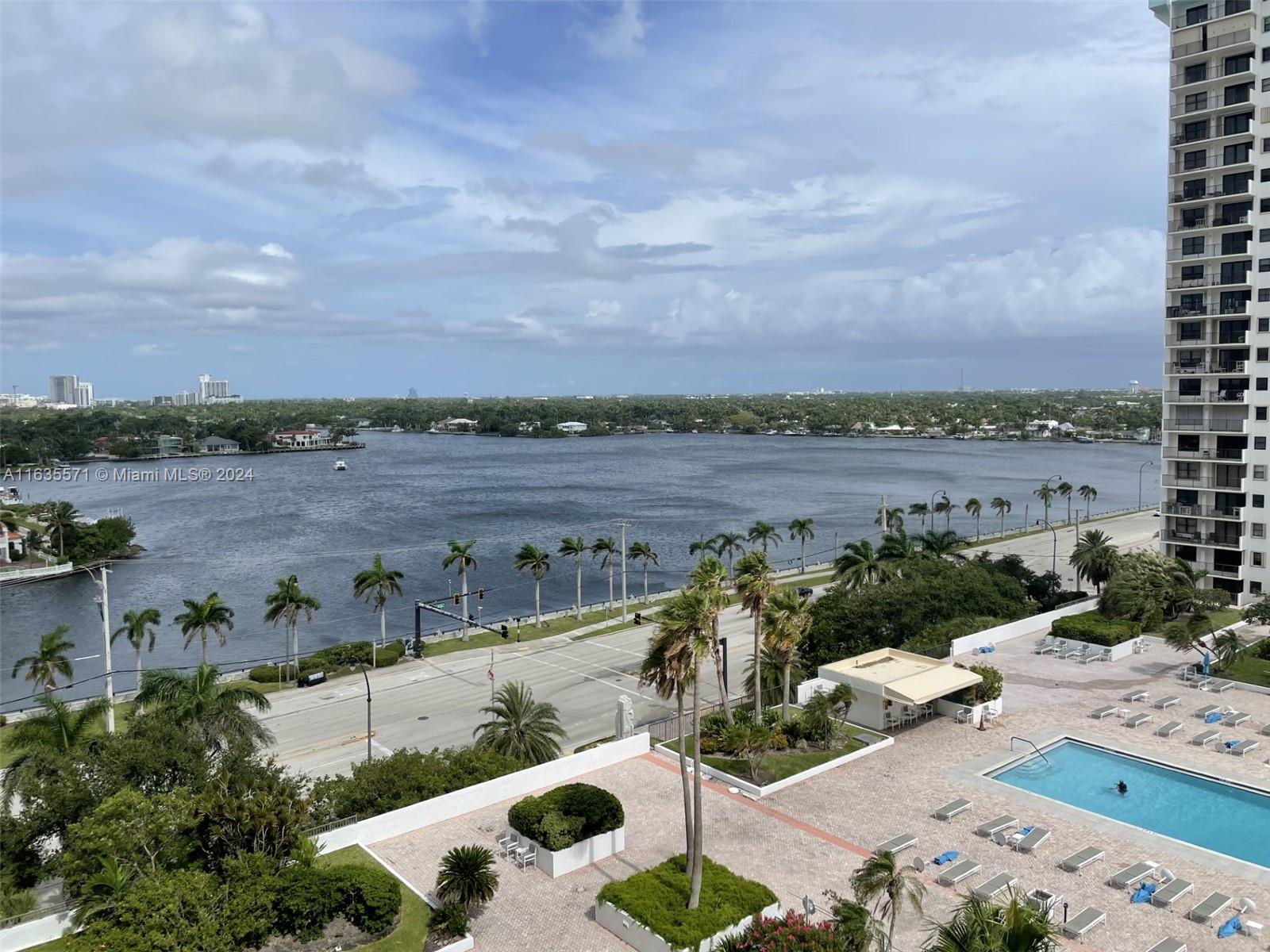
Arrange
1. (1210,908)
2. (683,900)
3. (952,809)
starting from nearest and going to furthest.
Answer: (683,900) < (1210,908) < (952,809)

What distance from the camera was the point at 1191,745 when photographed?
3139 cm

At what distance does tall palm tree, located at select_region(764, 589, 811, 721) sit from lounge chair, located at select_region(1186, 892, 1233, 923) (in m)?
14.4

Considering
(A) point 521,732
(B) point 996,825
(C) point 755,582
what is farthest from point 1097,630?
(A) point 521,732

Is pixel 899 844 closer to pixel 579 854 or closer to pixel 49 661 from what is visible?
pixel 579 854

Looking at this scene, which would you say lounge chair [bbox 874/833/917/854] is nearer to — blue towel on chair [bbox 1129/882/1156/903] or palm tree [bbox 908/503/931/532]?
blue towel on chair [bbox 1129/882/1156/903]

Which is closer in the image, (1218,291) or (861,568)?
(1218,291)

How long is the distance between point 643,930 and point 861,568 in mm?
39208

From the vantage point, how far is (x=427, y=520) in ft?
404

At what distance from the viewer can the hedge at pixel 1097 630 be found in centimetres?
4309

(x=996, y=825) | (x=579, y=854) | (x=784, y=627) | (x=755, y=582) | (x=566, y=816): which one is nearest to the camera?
(x=579, y=854)

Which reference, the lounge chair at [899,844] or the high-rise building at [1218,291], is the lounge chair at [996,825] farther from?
the high-rise building at [1218,291]

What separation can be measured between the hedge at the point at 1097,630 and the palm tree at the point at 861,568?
36.4ft

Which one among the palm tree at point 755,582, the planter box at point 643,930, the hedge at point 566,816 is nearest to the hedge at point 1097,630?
the palm tree at point 755,582

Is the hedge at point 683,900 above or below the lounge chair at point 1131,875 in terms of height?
above
